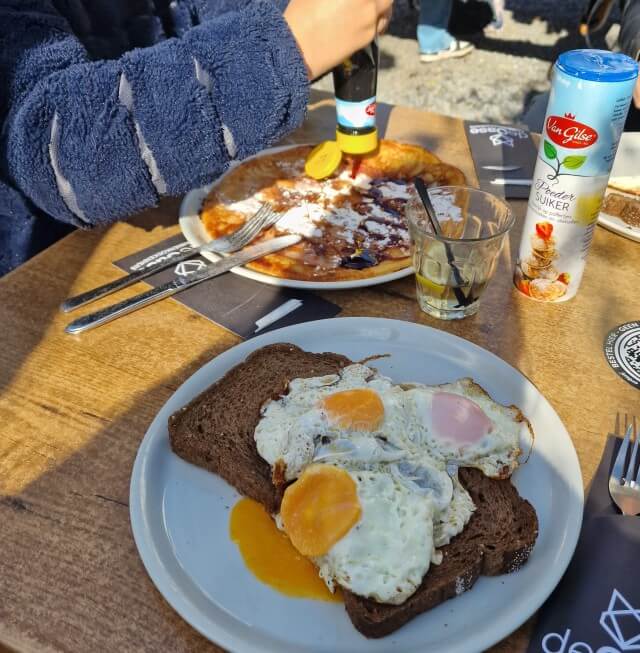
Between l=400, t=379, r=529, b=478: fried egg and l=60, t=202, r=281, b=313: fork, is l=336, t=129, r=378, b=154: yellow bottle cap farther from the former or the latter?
l=400, t=379, r=529, b=478: fried egg

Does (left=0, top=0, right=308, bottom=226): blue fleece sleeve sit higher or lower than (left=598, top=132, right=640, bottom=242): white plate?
higher

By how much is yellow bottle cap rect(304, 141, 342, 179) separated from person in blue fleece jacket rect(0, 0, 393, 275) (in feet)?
0.78

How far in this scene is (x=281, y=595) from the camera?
0.66 metres

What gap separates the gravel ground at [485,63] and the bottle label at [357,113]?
254cm

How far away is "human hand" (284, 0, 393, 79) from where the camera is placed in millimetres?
1198

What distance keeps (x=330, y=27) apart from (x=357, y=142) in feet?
0.94

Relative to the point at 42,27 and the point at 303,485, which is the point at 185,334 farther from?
the point at 42,27

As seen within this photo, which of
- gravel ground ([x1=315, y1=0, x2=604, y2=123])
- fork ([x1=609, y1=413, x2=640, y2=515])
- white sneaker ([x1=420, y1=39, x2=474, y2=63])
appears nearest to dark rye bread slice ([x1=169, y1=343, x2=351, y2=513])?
fork ([x1=609, y1=413, x2=640, y2=515])

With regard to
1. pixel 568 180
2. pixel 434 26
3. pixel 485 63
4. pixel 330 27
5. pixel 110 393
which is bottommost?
pixel 485 63

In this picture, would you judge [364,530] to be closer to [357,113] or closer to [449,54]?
[357,113]

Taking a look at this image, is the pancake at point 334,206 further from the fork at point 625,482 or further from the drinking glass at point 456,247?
the fork at point 625,482

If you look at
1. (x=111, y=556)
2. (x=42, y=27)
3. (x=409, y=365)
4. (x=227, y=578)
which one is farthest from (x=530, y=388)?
(x=42, y=27)

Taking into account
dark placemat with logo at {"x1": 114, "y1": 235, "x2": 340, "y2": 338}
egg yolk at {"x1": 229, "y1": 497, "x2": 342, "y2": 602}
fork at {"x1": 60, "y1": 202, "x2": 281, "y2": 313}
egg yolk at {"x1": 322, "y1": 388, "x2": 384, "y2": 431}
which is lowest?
dark placemat with logo at {"x1": 114, "y1": 235, "x2": 340, "y2": 338}

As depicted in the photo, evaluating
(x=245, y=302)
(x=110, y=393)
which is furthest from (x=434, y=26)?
(x=110, y=393)
